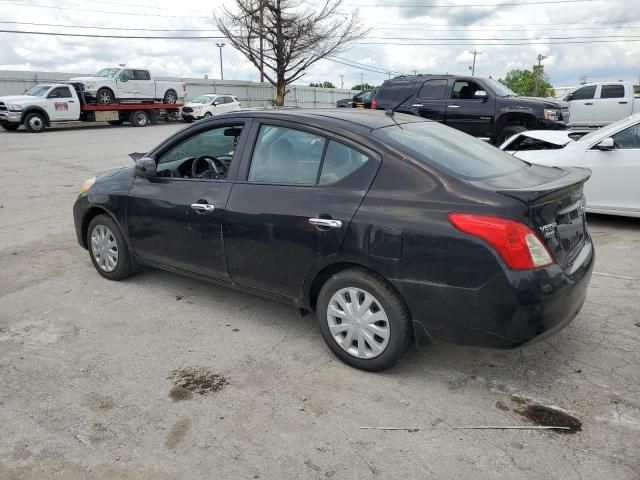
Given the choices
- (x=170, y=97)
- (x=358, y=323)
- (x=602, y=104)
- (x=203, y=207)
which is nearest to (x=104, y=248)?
(x=203, y=207)

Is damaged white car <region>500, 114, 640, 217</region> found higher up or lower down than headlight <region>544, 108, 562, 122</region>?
lower down

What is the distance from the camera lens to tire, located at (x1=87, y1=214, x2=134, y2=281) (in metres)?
4.75

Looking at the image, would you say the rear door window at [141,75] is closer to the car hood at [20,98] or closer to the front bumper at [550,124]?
the car hood at [20,98]

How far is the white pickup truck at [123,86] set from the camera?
1009 inches

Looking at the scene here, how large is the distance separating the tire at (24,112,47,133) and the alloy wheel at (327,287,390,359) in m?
23.6

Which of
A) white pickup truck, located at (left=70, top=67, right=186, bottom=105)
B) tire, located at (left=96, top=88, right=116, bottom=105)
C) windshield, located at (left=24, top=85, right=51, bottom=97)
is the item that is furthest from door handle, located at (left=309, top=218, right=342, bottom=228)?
tire, located at (left=96, top=88, right=116, bottom=105)

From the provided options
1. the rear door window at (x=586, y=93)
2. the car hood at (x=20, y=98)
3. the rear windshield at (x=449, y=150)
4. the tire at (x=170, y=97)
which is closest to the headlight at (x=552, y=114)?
the rear windshield at (x=449, y=150)

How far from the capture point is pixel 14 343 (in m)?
3.77

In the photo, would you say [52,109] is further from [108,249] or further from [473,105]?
[108,249]

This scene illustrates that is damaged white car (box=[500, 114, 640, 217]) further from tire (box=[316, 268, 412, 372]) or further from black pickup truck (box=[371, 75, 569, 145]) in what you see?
tire (box=[316, 268, 412, 372])

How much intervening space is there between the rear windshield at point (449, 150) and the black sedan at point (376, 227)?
0.02 m

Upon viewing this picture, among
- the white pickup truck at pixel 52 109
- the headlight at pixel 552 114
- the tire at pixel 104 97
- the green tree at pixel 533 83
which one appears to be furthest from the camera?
the green tree at pixel 533 83

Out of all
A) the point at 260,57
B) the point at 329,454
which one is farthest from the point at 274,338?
the point at 260,57

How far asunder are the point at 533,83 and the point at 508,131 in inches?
2617
